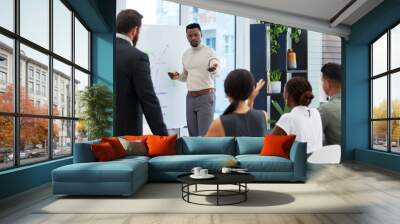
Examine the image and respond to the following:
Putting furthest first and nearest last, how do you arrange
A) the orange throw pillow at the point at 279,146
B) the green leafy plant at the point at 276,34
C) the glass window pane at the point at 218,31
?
the glass window pane at the point at 218,31, the green leafy plant at the point at 276,34, the orange throw pillow at the point at 279,146

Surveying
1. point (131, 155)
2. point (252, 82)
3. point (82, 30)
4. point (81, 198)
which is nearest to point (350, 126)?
point (252, 82)

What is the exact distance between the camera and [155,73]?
10.2 metres

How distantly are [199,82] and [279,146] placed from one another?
3.84 m

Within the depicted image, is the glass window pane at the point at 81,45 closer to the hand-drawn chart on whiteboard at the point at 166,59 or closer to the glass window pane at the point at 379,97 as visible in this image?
the hand-drawn chart on whiteboard at the point at 166,59

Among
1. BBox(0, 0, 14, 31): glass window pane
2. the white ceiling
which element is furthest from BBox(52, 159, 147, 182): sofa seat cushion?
the white ceiling

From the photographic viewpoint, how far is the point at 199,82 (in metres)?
9.49

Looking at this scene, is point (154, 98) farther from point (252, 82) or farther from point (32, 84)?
point (32, 84)

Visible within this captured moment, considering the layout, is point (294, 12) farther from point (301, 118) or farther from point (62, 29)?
point (62, 29)

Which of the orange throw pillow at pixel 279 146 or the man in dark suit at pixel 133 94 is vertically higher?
the man in dark suit at pixel 133 94

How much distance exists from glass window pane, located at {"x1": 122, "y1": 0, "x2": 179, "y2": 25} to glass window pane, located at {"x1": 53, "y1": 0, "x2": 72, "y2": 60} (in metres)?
3.83

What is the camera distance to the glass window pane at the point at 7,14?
4.57m

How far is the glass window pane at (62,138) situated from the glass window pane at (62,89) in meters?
0.15

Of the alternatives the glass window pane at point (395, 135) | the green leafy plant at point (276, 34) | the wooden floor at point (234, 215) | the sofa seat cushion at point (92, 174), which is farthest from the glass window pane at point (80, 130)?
the glass window pane at point (395, 135)

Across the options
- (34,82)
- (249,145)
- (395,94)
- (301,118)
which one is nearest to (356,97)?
(395,94)
